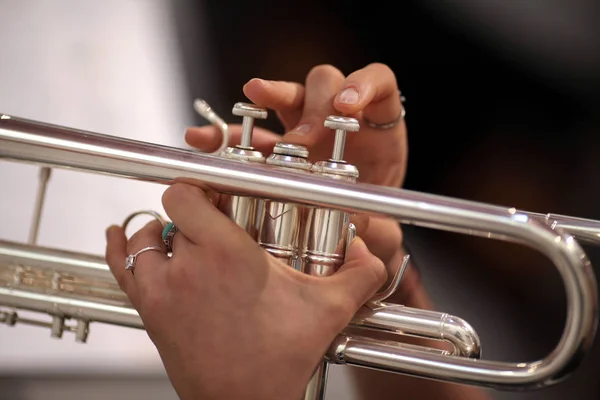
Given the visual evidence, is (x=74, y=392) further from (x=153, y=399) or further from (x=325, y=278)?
(x=325, y=278)

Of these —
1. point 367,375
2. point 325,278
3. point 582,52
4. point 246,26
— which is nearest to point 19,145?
point 325,278

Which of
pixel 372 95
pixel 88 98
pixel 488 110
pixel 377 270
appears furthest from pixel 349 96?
pixel 88 98

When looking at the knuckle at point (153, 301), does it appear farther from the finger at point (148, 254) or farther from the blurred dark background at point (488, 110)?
the blurred dark background at point (488, 110)

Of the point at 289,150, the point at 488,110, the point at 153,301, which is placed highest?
the point at 488,110

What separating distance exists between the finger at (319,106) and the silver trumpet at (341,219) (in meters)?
0.09

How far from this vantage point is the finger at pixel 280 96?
1.74 ft

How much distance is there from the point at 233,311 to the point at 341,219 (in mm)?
101

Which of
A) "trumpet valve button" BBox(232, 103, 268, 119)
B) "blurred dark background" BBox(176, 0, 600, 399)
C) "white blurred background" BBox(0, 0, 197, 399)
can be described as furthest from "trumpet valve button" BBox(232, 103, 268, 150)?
"white blurred background" BBox(0, 0, 197, 399)

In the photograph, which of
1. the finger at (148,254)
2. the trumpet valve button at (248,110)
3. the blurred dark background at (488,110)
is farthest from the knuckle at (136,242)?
the blurred dark background at (488,110)

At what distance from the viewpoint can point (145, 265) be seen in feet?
1.47

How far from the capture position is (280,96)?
0.58 m

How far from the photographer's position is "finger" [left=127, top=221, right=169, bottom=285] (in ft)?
1.45

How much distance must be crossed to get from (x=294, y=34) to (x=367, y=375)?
47 cm

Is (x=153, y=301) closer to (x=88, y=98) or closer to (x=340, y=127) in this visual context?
(x=340, y=127)
